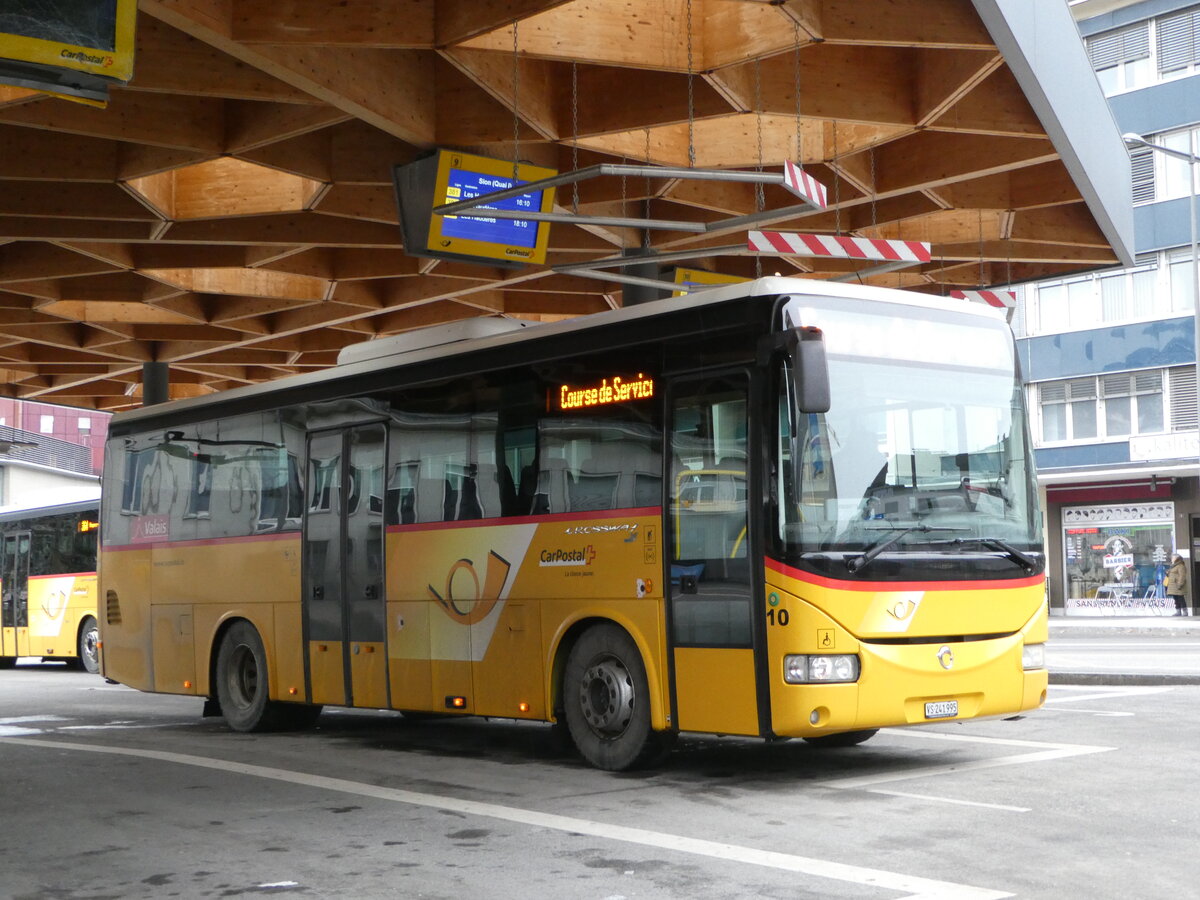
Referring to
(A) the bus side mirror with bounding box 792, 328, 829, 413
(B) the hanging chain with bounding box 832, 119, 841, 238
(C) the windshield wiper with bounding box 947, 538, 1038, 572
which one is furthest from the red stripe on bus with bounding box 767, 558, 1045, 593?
(B) the hanging chain with bounding box 832, 119, 841, 238

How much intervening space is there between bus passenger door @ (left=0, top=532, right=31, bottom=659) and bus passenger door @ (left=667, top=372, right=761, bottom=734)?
73.9ft

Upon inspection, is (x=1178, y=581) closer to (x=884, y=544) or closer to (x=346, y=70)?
(x=884, y=544)

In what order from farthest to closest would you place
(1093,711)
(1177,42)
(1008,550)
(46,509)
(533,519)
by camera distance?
(1177,42) → (46,509) → (1093,711) → (533,519) → (1008,550)

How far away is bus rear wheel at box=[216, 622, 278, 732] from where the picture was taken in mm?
14758

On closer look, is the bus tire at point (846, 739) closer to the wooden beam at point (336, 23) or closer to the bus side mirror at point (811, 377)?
the bus side mirror at point (811, 377)

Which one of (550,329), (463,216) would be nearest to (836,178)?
(463,216)

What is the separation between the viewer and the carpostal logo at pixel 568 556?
1102cm

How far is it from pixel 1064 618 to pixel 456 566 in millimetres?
32824

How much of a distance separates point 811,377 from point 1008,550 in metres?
2.15

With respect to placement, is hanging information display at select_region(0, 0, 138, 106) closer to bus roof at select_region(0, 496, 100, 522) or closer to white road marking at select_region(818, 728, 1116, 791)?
white road marking at select_region(818, 728, 1116, 791)

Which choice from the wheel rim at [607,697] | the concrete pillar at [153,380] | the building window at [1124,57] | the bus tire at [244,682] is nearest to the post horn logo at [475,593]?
the wheel rim at [607,697]

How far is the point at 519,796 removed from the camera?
32.1 feet

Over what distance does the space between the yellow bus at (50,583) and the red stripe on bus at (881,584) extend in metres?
21.0

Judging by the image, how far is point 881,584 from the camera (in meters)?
9.77
